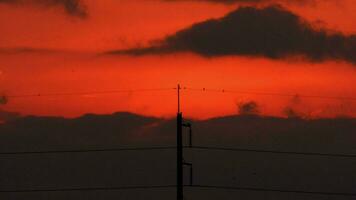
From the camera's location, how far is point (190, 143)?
131 ft

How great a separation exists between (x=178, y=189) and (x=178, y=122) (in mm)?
5545

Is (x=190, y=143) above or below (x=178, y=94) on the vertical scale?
below

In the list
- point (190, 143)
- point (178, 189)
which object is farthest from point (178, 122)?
point (178, 189)

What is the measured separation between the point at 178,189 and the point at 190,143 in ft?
12.4

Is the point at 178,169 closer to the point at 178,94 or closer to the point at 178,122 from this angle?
the point at 178,122

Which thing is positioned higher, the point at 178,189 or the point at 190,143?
the point at 190,143

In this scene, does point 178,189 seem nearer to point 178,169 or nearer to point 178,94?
point 178,169

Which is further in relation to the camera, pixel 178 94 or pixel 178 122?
pixel 178 122

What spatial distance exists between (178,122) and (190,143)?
295 cm

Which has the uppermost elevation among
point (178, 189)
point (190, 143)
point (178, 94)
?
point (178, 94)

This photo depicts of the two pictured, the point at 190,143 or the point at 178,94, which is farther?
the point at 190,143

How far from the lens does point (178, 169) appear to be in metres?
41.3

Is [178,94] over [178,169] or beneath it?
over

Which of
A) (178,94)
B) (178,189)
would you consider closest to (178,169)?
(178,189)
